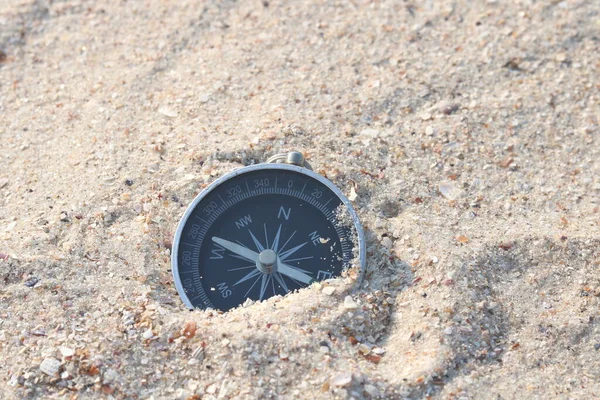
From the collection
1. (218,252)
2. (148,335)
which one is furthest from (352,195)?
(148,335)

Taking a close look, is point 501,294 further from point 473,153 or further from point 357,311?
point 473,153

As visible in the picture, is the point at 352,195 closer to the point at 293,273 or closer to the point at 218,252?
the point at 293,273

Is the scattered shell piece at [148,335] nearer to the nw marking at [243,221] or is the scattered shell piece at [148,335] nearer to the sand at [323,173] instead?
the sand at [323,173]

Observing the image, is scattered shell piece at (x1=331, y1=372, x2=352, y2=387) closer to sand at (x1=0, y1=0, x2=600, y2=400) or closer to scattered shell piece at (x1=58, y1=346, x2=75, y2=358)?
sand at (x1=0, y1=0, x2=600, y2=400)

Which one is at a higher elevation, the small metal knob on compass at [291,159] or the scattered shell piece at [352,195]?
the small metal knob on compass at [291,159]

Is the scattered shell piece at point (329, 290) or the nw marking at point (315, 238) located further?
the nw marking at point (315, 238)

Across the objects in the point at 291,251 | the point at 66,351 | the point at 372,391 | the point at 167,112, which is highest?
the point at 167,112

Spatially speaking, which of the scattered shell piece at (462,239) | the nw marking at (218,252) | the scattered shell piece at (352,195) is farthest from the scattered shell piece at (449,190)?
the nw marking at (218,252)

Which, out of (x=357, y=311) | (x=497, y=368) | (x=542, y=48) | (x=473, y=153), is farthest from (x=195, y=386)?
(x=542, y=48)
